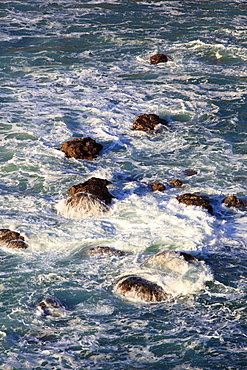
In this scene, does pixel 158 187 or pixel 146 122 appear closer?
pixel 158 187

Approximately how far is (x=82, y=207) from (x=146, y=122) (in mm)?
4320

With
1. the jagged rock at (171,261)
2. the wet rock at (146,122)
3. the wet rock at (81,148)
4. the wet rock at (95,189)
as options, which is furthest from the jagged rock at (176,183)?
the wet rock at (146,122)

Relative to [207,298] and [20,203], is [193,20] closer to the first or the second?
[20,203]

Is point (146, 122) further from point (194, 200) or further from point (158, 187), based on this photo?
point (194, 200)

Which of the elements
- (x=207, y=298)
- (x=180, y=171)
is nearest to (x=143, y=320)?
(x=207, y=298)

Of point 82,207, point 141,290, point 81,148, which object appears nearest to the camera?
point 141,290

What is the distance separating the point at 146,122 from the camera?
513 inches

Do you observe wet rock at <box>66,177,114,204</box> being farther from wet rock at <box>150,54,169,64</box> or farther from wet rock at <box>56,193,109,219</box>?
wet rock at <box>150,54,169,64</box>

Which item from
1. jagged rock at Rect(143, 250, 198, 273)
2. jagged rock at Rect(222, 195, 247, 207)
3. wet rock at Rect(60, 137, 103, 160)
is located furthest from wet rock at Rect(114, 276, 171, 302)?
wet rock at Rect(60, 137, 103, 160)

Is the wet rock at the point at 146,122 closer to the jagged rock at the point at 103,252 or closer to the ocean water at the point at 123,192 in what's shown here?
the ocean water at the point at 123,192

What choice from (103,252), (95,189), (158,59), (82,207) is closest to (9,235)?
(82,207)

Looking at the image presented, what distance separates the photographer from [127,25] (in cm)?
2234

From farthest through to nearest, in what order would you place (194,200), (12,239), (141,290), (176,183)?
(176,183)
(194,200)
(12,239)
(141,290)

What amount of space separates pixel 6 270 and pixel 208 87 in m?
10.3
